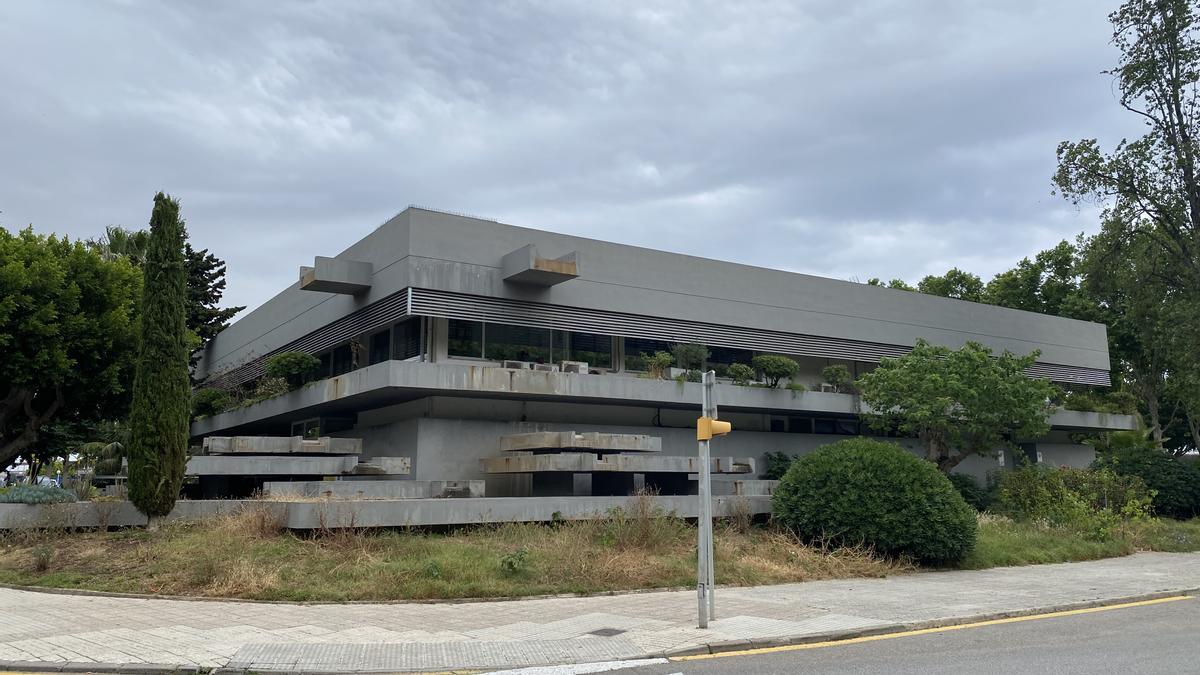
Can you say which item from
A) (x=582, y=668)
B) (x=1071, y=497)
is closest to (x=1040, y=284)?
(x=1071, y=497)

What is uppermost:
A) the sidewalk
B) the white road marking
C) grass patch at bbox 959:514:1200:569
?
grass patch at bbox 959:514:1200:569

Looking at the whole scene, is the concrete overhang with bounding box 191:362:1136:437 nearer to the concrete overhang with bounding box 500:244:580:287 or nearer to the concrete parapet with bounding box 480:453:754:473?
the concrete parapet with bounding box 480:453:754:473

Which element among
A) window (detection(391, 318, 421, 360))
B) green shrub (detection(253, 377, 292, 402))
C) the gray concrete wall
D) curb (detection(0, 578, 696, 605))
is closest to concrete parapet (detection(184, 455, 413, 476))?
window (detection(391, 318, 421, 360))

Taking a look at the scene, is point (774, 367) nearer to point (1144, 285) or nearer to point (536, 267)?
point (536, 267)

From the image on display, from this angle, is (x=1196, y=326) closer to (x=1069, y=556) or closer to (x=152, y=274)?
(x=1069, y=556)

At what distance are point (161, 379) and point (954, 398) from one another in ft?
71.5

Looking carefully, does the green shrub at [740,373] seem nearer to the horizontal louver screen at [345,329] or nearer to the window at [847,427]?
the window at [847,427]

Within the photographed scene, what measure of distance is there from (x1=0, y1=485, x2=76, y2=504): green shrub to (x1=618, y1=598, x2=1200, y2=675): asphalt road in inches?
539

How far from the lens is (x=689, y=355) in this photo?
2689 centimetres

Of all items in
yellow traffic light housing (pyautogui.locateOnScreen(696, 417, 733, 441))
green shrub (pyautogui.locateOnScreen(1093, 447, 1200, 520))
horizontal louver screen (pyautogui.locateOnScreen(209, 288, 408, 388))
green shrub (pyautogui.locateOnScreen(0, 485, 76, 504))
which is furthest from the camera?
green shrub (pyautogui.locateOnScreen(1093, 447, 1200, 520))

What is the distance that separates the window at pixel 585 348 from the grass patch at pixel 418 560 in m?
8.18

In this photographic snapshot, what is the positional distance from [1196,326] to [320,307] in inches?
1143

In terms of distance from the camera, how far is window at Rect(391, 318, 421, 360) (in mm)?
24438

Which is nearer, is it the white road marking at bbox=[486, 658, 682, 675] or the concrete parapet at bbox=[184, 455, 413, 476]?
the white road marking at bbox=[486, 658, 682, 675]
